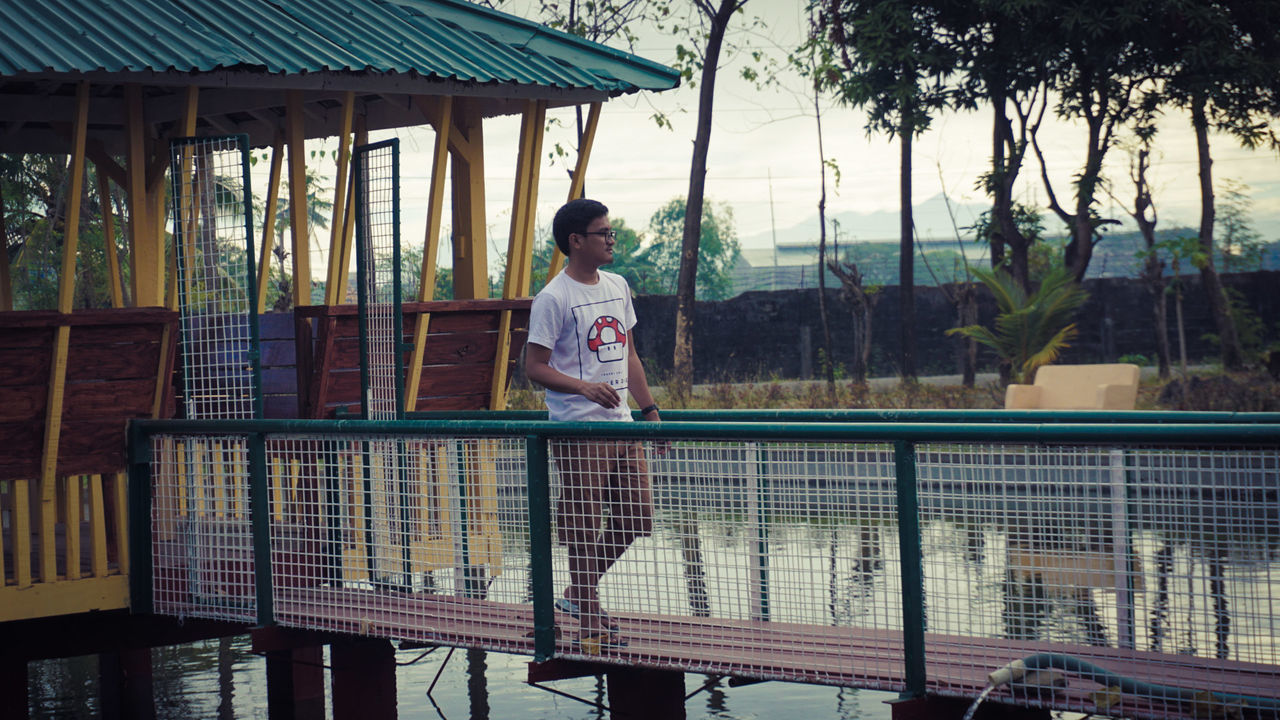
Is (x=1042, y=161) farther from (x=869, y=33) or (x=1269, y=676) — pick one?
(x=1269, y=676)

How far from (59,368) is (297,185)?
215 centimetres

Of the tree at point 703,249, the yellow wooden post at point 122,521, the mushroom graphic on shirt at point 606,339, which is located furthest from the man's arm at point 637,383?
the tree at point 703,249

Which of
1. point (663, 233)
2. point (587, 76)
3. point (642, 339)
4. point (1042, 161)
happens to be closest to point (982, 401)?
point (1042, 161)

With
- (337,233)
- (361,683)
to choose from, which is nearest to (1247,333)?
(337,233)

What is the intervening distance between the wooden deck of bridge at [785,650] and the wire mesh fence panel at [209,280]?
145cm

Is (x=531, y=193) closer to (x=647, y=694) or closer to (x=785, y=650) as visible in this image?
(x=647, y=694)

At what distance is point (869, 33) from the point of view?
22.5 meters

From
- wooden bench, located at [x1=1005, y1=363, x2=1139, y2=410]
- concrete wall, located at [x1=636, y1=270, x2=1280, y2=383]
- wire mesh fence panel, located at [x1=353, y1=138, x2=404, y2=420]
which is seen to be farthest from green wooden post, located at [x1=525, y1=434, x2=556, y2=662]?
concrete wall, located at [x1=636, y1=270, x2=1280, y2=383]

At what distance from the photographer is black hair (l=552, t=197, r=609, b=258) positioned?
5.43m

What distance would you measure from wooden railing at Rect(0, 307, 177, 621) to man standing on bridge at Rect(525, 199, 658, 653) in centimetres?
231

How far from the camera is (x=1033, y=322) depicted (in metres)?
19.9

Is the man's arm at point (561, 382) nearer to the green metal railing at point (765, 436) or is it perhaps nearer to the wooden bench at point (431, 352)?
the green metal railing at point (765, 436)

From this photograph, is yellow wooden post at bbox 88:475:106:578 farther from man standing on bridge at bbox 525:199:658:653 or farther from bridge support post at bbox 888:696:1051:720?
bridge support post at bbox 888:696:1051:720

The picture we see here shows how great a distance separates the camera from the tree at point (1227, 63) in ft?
68.5
